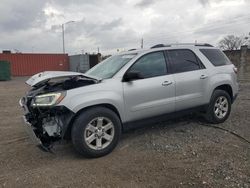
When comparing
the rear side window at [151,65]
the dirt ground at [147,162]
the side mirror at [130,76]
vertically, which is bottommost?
the dirt ground at [147,162]

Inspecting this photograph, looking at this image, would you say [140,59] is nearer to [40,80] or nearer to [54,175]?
[40,80]

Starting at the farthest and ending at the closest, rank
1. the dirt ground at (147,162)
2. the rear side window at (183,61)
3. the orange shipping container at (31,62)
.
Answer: the orange shipping container at (31,62) < the rear side window at (183,61) < the dirt ground at (147,162)

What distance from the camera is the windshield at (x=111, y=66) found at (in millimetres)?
5238

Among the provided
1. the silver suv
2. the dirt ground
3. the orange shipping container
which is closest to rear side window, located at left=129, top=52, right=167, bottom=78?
the silver suv

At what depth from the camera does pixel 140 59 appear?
5328mm

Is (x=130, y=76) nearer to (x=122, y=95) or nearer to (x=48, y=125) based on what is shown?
(x=122, y=95)

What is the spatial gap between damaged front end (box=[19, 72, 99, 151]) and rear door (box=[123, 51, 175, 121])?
69 centimetres

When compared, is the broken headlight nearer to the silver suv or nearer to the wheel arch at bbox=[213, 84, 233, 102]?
the silver suv

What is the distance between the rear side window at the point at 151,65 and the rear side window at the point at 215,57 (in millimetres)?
1250

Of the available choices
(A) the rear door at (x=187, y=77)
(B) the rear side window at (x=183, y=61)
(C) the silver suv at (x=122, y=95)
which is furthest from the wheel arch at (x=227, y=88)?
(B) the rear side window at (x=183, y=61)

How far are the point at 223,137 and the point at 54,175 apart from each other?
10.2ft

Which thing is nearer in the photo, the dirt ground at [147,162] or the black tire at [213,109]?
the dirt ground at [147,162]

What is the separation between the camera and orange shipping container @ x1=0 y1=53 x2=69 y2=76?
3425 centimetres

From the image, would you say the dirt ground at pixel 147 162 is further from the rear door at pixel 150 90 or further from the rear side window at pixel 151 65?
the rear side window at pixel 151 65
